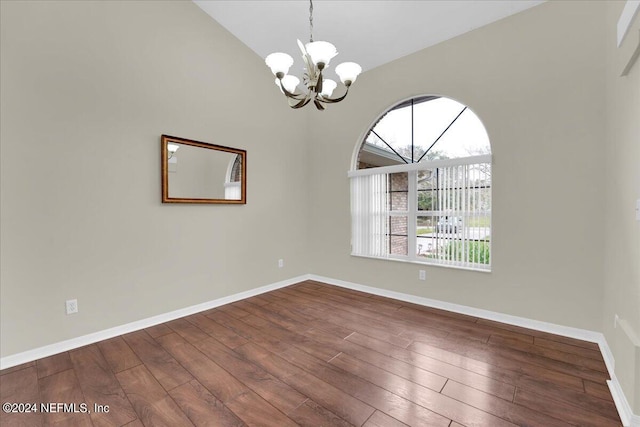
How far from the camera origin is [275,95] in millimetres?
4098

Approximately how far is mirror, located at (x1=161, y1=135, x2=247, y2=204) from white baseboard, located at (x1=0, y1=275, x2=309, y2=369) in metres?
1.23

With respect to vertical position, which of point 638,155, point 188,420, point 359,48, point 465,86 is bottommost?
point 188,420

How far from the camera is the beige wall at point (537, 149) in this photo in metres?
2.43

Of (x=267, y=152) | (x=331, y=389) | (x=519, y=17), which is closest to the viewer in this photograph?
(x=331, y=389)

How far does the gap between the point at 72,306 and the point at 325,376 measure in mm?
2287

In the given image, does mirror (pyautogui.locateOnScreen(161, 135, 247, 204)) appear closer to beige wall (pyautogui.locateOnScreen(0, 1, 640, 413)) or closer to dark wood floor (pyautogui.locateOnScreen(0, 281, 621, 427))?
beige wall (pyautogui.locateOnScreen(0, 1, 640, 413))

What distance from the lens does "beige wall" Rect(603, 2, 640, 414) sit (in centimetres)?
158

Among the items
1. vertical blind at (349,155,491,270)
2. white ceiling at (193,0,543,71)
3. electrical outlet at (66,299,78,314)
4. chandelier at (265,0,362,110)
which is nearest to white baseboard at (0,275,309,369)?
electrical outlet at (66,299,78,314)

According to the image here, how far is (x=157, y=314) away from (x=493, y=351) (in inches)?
127

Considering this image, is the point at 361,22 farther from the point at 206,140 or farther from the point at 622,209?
the point at 622,209

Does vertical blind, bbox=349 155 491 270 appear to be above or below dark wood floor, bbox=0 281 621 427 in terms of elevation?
above

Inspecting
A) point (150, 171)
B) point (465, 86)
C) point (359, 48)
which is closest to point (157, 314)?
point (150, 171)

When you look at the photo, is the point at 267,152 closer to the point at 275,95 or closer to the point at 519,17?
the point at 275,95

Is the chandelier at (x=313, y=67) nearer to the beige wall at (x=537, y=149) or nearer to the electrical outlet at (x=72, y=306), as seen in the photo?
the beige wall at (x=537, y=149)
